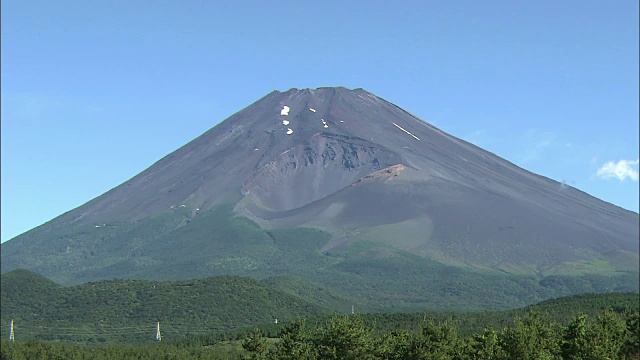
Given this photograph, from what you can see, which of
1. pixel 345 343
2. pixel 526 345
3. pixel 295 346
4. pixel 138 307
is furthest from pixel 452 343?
pixel 138 307

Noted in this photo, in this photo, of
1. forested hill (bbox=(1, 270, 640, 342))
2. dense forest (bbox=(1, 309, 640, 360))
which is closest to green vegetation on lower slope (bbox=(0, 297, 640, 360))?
dense forest (bbox=(1, 309, 640, 360))

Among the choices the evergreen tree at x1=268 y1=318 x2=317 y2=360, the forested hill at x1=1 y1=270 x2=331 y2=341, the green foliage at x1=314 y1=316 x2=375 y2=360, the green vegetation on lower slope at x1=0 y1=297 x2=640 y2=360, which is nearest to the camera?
the green vegetation on lower slope at x1=0 y1=297 x2=640 y2=360

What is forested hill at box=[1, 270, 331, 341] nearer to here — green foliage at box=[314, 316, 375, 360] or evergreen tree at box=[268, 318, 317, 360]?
evergreen tree at box=[268, 318, 317, 360]

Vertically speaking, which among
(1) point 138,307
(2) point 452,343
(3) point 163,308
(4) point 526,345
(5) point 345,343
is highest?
(1) point 138,307

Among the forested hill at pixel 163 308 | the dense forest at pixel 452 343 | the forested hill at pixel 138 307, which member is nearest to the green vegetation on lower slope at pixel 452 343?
the dense forest at pixel 452 343

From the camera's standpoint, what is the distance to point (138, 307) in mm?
137375

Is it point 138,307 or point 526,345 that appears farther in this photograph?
point 138,307

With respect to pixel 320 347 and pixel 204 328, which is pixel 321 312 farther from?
pixel 320 347

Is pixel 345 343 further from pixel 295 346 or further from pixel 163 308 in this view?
pixel 163 308

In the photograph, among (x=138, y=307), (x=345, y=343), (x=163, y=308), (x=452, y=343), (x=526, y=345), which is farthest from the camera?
(x=138, y=307)

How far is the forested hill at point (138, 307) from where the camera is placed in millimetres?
128500

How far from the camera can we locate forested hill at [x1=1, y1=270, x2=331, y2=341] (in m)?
128

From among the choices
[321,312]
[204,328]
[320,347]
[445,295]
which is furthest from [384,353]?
[445,295]

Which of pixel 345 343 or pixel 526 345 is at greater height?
pixel 345 343
